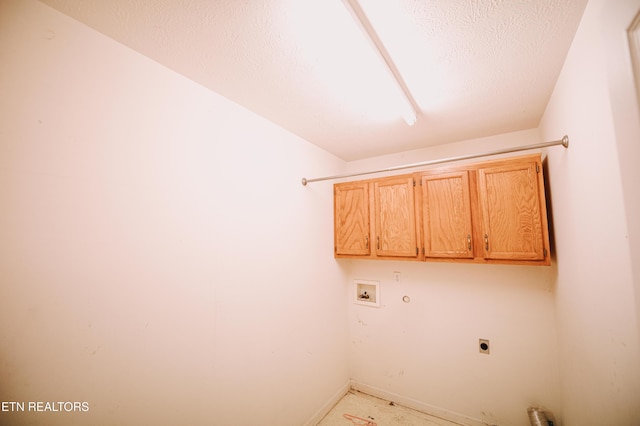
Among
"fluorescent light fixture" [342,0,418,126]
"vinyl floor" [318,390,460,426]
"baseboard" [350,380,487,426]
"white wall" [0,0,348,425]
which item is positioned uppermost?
"fluorescent light fixture" [342,0,418,126]

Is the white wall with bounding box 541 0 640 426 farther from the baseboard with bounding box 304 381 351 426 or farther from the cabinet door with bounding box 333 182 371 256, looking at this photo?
the baseboard with bounding box 304 381 351 426

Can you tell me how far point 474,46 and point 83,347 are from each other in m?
2.27

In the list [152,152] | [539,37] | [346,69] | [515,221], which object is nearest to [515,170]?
[515,221]

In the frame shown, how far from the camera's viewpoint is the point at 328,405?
94.3 inches

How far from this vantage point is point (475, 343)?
222 cm

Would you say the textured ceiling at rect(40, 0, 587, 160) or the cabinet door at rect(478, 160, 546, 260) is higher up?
the textured ceiling at rect(40, 0, 587, 160)

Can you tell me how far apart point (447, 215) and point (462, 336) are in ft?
3.97

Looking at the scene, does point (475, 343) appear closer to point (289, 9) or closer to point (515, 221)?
point (515, 221)

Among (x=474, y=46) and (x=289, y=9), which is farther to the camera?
(x=474, y=46)

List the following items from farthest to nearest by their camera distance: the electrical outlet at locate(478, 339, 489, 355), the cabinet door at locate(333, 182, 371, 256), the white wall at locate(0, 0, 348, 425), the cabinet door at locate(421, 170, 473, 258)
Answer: the cabinet door at locate(333, 182, 371, 256)
the electrical outlet at locate(478, 339, 489, 355)
the cabinet door at locate(421, 170, 473, 258)
the white wall at locate(0, 0, 348, 425)

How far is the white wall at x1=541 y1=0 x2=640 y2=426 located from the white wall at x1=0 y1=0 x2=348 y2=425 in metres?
1.80

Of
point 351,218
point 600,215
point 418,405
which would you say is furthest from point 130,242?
point 418,405

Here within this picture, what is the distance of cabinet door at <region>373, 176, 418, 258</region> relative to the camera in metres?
2.19

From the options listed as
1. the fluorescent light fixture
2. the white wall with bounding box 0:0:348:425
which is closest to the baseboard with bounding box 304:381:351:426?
the white wall with bounding box 0:0:348:425
